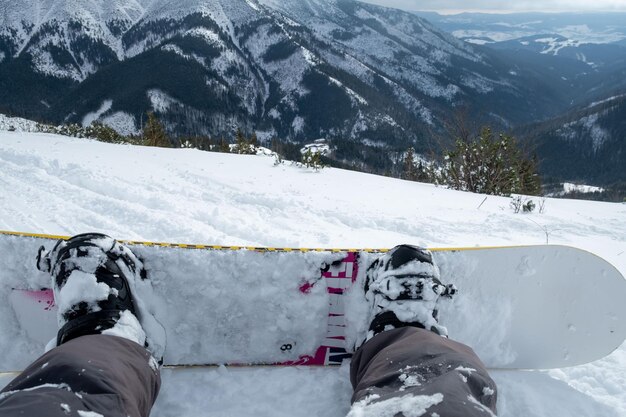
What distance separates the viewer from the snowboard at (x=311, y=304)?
7.04 feet

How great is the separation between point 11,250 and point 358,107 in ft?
455

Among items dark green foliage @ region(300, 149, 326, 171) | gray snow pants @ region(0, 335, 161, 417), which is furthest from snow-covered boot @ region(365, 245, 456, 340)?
dark green foliage @ region(300, 149, 326, 171)

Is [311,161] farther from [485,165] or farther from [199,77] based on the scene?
[199,77]

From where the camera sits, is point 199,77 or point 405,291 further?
point 199,77

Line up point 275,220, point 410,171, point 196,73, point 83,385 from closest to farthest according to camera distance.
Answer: point 83,385, point 275,220, point 410,171, point 196,73

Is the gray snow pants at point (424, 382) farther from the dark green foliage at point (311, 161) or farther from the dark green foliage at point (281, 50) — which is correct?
the dark green foliage at point (281, 50)

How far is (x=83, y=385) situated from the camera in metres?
1.24

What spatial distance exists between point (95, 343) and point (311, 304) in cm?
111

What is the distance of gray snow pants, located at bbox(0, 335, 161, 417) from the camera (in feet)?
3.69

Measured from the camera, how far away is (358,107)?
135 metres

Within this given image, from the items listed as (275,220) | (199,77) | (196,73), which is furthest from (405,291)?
(196,73)

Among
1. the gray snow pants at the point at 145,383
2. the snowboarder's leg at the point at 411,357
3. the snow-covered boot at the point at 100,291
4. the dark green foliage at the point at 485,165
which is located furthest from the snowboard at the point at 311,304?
the dark green foliage at the point at 485,165

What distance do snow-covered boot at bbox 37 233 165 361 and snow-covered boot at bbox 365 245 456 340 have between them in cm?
112

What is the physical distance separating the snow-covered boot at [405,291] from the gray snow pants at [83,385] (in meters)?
1.03
